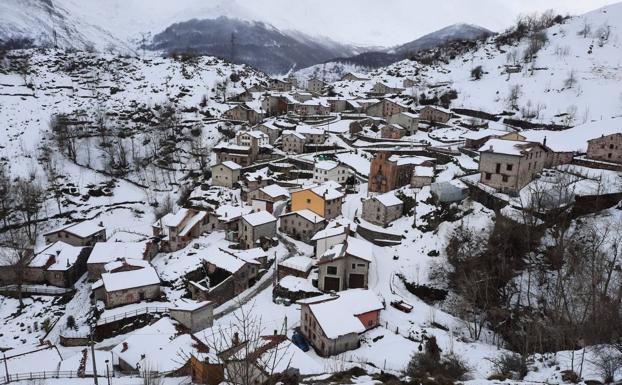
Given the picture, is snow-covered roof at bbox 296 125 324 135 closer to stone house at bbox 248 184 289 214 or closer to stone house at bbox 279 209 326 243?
stone house at bbox 248 184 289 214

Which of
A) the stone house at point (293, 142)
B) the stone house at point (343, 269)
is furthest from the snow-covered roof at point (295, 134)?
the stone house at point (343, 269)

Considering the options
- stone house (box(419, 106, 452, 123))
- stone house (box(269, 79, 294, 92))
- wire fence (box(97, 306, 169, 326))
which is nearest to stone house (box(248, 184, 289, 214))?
wire fence (box(97, 306, 169, 326))

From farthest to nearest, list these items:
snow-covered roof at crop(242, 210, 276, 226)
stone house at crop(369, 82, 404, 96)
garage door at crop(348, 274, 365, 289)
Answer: stone house at crop(369, 82, 404, 96), snow-covered roof at crop(242, 210, 276, 226), garage door at crop(348, 274, 365, 289)

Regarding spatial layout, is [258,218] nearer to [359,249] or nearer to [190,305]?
[359,249]

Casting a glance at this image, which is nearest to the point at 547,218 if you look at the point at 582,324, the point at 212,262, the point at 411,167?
the point at 582,324

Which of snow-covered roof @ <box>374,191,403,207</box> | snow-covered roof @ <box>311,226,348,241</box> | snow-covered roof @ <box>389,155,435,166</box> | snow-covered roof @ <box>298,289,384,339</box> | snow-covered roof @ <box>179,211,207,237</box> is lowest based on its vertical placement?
snow-covered roof @ <box>298,289,384,339</box>

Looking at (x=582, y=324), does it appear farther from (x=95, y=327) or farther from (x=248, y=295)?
(x=95, y=327)

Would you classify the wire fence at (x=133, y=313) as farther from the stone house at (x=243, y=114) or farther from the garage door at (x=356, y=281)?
the stone house at (x=243, y=114)
